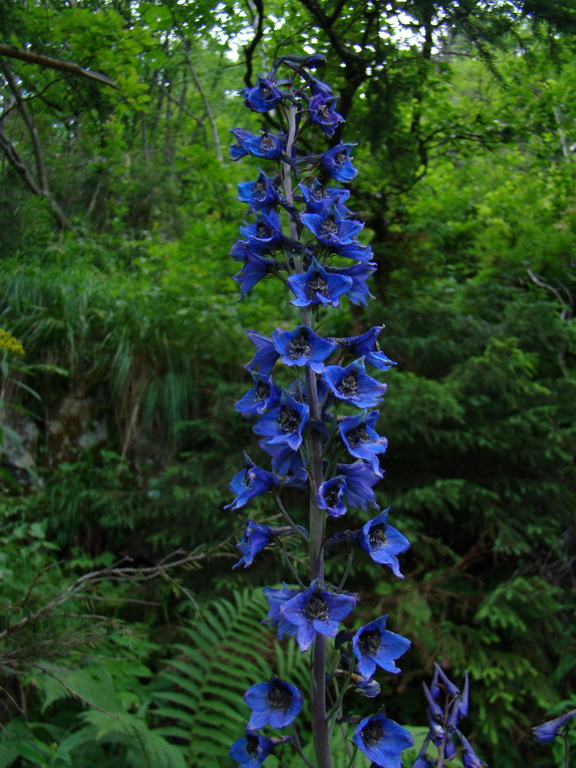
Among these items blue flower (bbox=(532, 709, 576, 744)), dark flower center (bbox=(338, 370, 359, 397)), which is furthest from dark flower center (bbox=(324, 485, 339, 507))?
blue flower (bbox=(532, 709, 576, 744))

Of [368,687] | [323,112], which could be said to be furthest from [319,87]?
[368,687]

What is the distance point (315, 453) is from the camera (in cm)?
132

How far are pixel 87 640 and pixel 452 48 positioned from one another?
13.9ft

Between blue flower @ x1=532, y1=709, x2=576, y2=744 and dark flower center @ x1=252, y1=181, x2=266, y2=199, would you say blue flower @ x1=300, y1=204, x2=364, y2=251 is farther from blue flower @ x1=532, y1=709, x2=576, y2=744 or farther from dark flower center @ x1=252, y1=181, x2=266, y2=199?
blue flower @ x1=532, y1=709, x2=576, y2=744

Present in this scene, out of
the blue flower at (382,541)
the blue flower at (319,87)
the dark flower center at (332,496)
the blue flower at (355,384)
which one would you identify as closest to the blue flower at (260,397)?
the blue flower at (355,384)

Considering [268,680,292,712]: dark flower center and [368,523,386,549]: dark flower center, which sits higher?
[368,523,386,549]: dark flower center

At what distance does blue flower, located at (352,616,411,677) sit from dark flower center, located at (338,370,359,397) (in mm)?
484

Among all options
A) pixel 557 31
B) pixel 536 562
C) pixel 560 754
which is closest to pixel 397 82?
pixel 557 31

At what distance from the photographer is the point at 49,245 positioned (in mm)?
5680

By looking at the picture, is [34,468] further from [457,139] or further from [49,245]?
[457,139]

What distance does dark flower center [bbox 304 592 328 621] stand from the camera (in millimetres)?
1181

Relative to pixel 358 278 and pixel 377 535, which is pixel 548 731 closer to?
pixel 377 535

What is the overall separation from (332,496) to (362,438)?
0.15m

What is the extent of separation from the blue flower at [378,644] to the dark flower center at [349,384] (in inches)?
19.1
